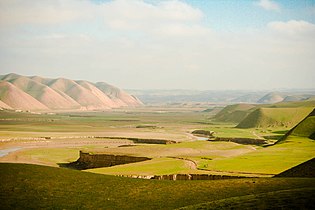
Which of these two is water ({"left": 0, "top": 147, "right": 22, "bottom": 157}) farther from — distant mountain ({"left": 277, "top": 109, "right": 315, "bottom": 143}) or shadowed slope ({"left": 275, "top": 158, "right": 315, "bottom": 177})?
shadowed slope ({"left": 275, "top": 158, "right": 315, "bottom": 177})

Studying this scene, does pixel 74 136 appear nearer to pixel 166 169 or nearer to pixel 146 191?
pixel 166 169

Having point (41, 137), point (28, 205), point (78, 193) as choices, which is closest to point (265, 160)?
point (78, 193)

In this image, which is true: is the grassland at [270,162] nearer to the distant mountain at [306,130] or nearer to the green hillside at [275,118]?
the distant mountain at [306,130]

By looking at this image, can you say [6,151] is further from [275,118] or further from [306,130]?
[275,118]

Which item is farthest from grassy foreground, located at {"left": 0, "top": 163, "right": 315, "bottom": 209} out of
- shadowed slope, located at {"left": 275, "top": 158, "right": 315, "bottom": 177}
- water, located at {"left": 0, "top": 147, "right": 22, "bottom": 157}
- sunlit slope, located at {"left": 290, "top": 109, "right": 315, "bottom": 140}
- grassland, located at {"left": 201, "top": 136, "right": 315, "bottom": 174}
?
sunlit slope, located at {"left": 290, "top": 109, "right": 315, "bottom": 140}

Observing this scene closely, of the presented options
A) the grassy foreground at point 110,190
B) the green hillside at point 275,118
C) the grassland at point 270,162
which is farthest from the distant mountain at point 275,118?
the grassy foreground at point 110,190

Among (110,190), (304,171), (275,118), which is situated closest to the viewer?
(110,190)

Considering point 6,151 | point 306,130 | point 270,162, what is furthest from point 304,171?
point 6,151
